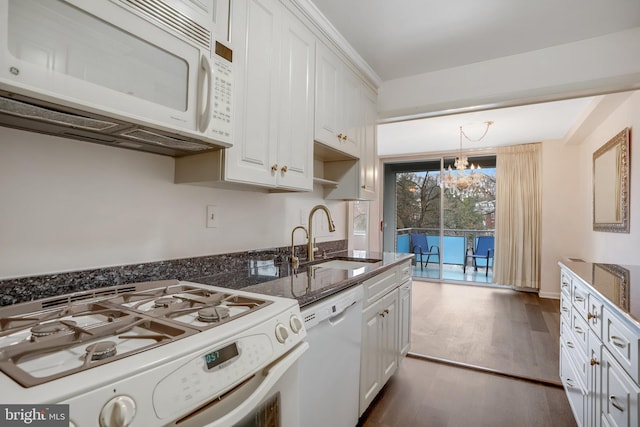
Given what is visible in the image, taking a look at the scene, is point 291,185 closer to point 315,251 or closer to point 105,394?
point 315,251

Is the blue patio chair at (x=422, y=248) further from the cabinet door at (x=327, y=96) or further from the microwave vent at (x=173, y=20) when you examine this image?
the microwave vent at (x=173, y=20)

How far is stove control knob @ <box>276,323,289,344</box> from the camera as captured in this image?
0.94 meters

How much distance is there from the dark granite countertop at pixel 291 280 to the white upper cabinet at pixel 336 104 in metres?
0.86

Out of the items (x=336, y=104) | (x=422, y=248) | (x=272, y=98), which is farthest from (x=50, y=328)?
(x=422, y=248)

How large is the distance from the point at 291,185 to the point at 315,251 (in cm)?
76

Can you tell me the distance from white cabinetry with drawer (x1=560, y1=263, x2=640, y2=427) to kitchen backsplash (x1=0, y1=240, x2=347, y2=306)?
166cm

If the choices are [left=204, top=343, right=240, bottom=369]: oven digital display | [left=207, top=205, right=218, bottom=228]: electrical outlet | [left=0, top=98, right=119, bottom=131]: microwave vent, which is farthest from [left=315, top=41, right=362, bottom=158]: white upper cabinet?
[left=204, top=343, right=240, bottom=369]: oven digital display

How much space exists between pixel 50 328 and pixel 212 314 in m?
0.38

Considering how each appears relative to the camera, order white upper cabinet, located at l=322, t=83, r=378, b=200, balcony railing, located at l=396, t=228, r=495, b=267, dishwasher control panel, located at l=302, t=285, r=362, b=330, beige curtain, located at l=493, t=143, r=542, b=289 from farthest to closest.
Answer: balcony railing, located at l=396, t=228, r=495, b=267
beige curtain, located at l=493, t=143, r=542, b=289
white upper cabinet, located at l=322, t=83, r=378, b=200
dishwasher control panel, located at l=302, t=285, r=362, b=330

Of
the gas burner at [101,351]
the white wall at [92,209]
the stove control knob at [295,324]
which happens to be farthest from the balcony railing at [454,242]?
the gas burner at [101,351]

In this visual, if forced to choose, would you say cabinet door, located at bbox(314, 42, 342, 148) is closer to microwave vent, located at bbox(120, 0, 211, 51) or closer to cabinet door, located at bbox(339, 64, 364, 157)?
cabinet door, located at bbox(339, 64, 364, 157)

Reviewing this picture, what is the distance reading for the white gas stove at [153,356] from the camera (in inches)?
21.2

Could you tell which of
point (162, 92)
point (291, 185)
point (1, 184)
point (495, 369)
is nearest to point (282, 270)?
point (291, 185)

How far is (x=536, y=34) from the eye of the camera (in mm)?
2186
